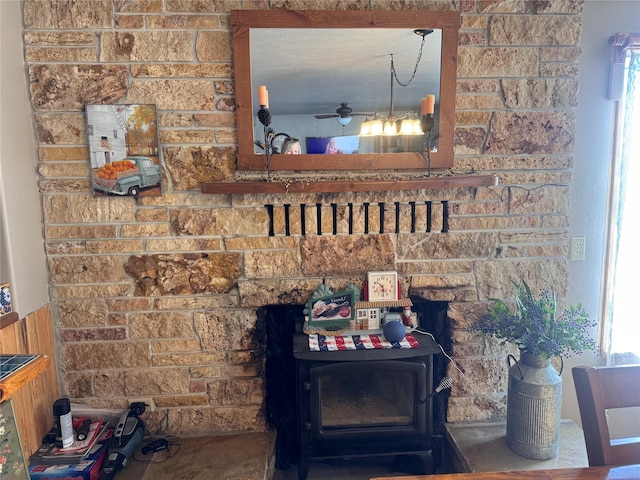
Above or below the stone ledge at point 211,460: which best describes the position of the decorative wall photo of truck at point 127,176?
above

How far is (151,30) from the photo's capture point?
192cm

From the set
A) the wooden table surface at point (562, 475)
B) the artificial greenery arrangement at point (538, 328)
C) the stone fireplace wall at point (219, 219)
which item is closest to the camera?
the wooden table surface at point (562, 475)

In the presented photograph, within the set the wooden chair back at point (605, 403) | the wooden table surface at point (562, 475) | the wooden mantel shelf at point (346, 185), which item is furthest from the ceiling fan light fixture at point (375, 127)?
the wooden table surface at point (562, 475)

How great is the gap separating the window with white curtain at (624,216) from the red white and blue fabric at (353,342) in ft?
3.60

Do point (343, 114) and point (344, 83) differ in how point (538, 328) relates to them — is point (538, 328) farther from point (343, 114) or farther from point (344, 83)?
point (344, 83)

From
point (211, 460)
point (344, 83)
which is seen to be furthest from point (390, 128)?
point (211, 460)

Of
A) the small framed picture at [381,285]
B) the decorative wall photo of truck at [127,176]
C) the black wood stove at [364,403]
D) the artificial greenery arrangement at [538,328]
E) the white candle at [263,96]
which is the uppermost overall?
the white candle at [263,96]

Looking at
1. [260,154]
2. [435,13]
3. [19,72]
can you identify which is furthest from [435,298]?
[19,72]

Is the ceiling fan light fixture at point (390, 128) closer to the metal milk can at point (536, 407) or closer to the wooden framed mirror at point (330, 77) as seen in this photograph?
the wooden framed mirror at point (330, 77)

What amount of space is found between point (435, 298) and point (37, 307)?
1841 millimetres

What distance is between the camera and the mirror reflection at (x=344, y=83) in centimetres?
195

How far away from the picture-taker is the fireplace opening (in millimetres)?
1948

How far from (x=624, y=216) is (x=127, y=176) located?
243cm

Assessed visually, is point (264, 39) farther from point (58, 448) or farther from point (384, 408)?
point (58, 448)
